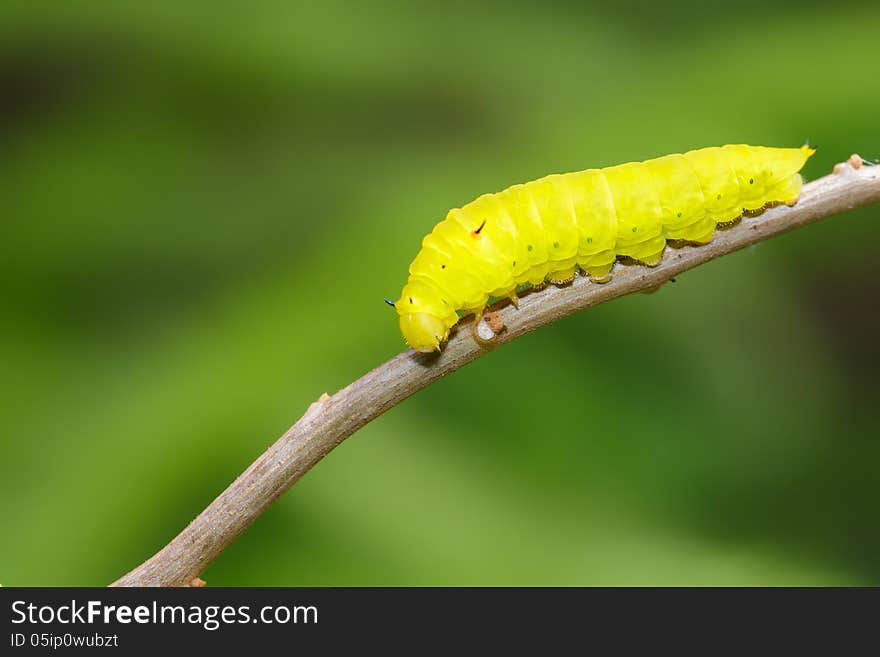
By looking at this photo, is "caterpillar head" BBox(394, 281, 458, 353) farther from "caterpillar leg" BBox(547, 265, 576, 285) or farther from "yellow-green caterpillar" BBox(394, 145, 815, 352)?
"caterpillar leg" BBox(547, 265, 576, 285)

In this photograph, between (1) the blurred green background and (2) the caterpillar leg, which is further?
(1) the blurred green background

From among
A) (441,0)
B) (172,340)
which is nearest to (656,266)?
(172,340)

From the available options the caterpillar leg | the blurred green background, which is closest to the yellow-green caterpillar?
the caterpillar leg

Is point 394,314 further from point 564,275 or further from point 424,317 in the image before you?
point 424,317

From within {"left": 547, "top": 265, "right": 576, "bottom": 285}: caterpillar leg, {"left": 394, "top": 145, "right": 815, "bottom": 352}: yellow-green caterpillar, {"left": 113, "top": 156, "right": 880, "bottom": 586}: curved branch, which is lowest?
Answer: {"left": 113, "top": 156, "right": 880, "bottom": 586}: curved branch

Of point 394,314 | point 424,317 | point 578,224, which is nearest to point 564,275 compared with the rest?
point 578,224

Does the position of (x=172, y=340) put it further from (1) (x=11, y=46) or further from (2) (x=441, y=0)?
(2) (x=441, y=0)
